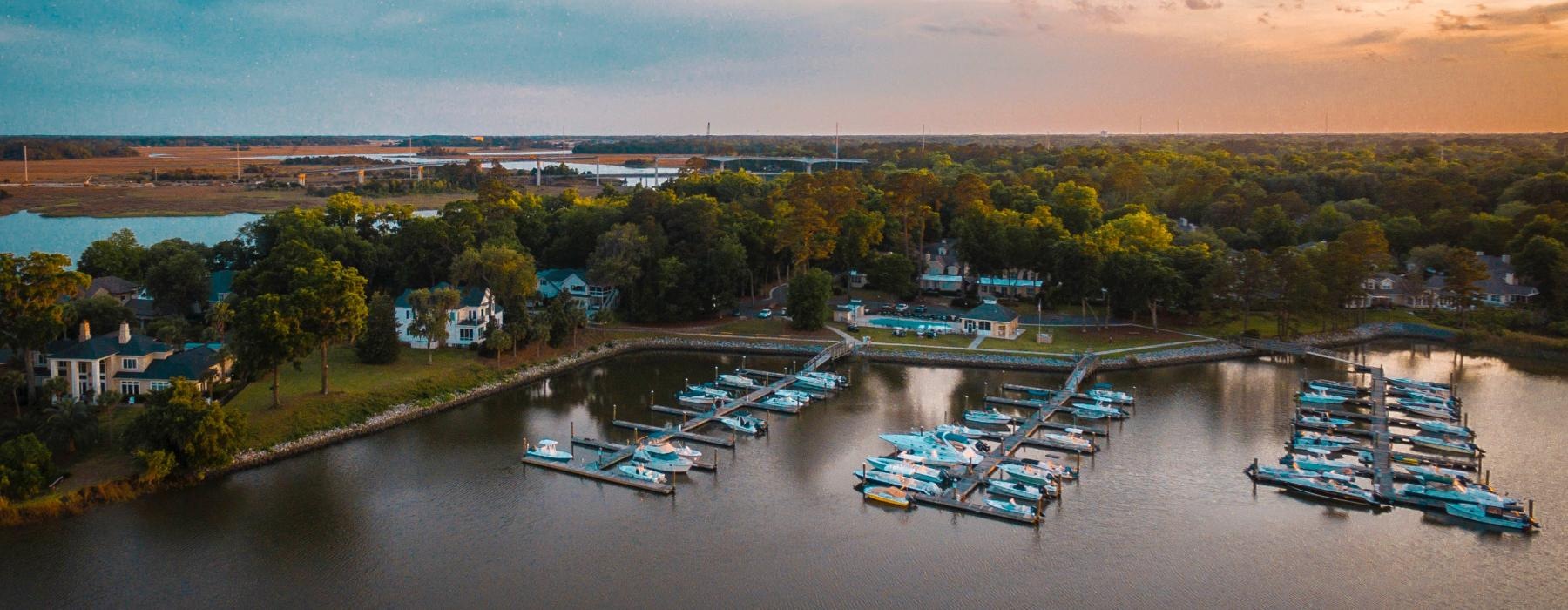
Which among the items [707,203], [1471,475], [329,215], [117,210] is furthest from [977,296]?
[117,210]

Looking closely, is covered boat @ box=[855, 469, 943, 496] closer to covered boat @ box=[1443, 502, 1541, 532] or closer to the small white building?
covered boat @ box=[1443, 502, 1541, 532]

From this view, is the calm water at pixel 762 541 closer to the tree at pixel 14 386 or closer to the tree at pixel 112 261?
the tree at pixel 14 386

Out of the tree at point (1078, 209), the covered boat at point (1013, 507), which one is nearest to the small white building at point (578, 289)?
the covered boat at point (1013, 507)

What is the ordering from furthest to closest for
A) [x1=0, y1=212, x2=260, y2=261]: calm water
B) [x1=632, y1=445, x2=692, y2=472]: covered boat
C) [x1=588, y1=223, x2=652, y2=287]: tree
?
1. [x1=0, y1=212, x2=260, y2=261]: calm water
2. [x1=588, y1=223, x2=652, y2=287]: tree
3. [x1=632, y1=445, x2=692, y2=472]: covered boat

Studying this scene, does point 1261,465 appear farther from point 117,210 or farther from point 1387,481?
point 117,210

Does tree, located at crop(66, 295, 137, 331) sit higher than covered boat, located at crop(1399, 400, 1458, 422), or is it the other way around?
tree, located at crop(66, 295, 137, 331)

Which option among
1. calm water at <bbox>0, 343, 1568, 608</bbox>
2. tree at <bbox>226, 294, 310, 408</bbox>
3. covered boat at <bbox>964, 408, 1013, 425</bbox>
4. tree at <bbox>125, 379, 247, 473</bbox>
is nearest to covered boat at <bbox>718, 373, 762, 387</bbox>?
calm water at <bbox>0, 343, 1568, 608</bbox>

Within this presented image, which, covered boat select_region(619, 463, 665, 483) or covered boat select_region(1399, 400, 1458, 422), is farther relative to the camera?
covered boat select_region(1399, 400, 1458, 422)

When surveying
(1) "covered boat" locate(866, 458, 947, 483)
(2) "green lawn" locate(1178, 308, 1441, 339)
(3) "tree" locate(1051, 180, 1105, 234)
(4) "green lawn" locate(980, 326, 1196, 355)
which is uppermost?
(3) "tree" locate(1051, 180, 1105, 234)

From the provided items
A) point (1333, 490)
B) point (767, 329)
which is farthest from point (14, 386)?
point (1333, 490)
